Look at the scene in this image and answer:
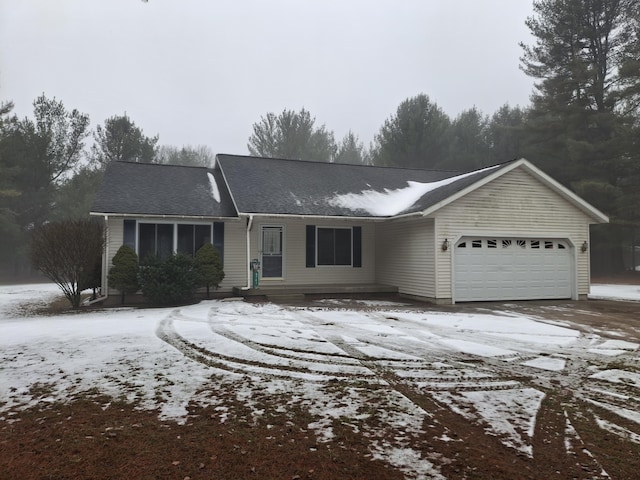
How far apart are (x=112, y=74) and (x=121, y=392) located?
27753 mm

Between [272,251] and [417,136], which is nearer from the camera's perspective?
[272,251]

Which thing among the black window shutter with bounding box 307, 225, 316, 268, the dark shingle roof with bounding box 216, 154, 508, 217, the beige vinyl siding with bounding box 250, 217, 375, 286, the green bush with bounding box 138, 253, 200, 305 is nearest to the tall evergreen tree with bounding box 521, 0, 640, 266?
the dark shingle roof with bounding box 216, 154, 508, 217

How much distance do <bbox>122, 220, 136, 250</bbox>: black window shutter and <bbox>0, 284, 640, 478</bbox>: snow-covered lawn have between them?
3479 mm

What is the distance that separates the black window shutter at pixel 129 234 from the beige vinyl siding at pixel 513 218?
8.33 meters

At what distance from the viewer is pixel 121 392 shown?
432 centimetres

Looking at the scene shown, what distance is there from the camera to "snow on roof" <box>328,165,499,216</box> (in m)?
13.5

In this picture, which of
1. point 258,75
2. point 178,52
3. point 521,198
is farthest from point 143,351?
point 258,75

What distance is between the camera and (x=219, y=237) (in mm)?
12891

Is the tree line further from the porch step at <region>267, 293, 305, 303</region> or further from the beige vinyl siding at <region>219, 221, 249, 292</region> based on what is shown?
the beige vinyl siding at <region>219, 221, 249, 292</region>

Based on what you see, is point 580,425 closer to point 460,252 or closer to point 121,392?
point 121,392

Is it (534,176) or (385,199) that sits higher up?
(534,176)

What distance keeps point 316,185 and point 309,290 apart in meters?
3.74

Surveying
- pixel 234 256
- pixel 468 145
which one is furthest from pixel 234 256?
pixel 468 145

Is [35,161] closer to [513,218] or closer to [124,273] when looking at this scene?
[124,273]
